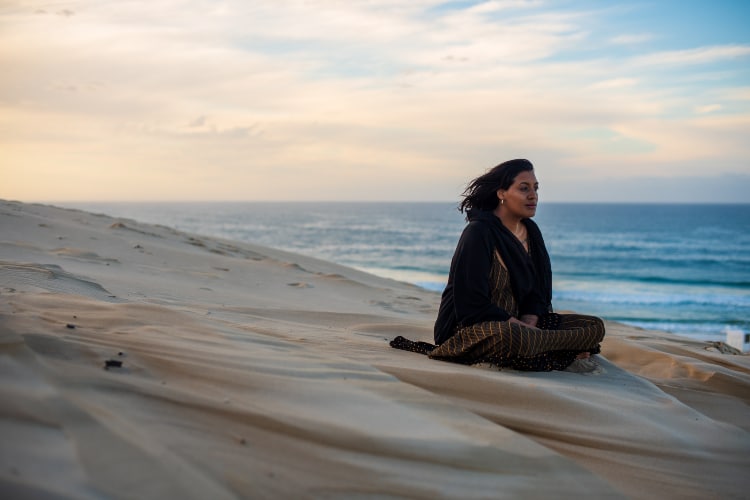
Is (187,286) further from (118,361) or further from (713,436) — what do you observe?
(713,436)

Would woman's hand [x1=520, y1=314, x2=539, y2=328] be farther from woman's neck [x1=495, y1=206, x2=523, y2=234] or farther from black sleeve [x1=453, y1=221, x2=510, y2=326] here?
woman's neck [x1=495, y1=206, x2=523, y2=234]

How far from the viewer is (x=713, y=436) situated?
10.3ft

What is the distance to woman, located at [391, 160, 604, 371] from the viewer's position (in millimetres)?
3898

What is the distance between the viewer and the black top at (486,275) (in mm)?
3971

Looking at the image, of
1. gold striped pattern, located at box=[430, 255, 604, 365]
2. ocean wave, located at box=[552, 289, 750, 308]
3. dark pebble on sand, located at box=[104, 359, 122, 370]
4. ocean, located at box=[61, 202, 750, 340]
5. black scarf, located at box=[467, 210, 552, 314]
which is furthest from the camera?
ocean wave, located at box=[552, 289, 750, 308]

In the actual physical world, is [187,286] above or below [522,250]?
below

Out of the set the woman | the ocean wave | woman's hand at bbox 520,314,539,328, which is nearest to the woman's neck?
the woman

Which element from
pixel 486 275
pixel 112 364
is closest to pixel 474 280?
pixel 486 275

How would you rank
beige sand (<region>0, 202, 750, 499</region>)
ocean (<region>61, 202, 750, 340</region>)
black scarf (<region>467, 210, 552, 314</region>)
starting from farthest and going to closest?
ocean (<region>61, 202, 750, 340</region>), black scarf (<region>467, 210, 552, 314</region>), beige sand (<region>0, 202, 750, 499</region>)

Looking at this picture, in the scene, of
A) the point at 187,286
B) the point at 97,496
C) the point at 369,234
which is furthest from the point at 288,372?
the point at 369,234

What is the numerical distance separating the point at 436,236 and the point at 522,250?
4492 centimetres

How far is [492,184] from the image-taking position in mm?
4391

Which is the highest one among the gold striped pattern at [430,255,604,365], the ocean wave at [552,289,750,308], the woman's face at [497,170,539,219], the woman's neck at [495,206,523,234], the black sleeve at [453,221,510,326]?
the woman's face at [497,170,539,219]

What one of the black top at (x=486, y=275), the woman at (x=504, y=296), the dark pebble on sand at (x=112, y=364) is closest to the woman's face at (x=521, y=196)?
the woman at (x=504, y=296)
